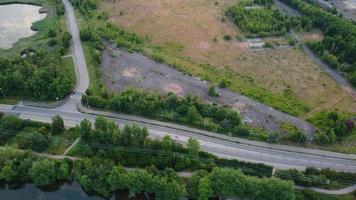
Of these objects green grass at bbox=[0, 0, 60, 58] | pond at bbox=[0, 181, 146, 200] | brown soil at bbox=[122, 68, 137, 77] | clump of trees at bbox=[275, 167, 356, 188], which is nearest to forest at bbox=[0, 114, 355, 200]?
clump of trees at bbox=[275, 167, 356, 188]

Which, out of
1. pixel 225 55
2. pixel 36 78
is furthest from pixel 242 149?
Answer: pixel 36 78

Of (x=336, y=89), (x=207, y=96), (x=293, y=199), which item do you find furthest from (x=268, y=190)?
(x=336, y=89)

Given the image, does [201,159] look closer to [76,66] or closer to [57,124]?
[57,124]

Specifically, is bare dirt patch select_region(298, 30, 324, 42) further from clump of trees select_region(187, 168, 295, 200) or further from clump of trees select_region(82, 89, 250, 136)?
clump of trees select_region(187, 168, 295, 200)

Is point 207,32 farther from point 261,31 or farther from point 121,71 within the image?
point 121,71

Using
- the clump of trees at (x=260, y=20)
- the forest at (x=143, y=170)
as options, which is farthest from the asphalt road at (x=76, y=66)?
the clump of trees at (x=260, y=20)
